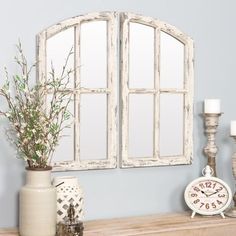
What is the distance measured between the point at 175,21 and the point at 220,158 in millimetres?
695

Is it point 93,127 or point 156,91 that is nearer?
point 93,127

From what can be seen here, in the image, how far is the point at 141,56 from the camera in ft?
8.68

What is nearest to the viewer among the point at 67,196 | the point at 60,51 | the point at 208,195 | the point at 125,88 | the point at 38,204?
the point at 38,204

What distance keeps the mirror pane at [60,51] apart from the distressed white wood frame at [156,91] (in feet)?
0.76

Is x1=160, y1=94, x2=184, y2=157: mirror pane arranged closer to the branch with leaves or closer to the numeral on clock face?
the numeral on clock face

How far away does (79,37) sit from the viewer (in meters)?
2.50

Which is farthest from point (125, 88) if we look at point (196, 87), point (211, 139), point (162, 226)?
point (162, 226)

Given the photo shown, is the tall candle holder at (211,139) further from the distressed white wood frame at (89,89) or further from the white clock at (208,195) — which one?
the distressed white wood frame at (89,89)

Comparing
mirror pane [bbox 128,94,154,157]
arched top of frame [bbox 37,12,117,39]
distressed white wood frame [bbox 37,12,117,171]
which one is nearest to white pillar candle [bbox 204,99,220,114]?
mirror pane [bbox 128,94,154,157]

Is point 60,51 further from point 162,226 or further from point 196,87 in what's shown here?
point 162,226

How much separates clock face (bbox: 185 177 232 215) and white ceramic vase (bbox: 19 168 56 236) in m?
0.71

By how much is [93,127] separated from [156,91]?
343mm

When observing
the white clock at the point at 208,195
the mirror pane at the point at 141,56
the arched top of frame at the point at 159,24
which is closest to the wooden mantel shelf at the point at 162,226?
the white clock at the point at 208,195

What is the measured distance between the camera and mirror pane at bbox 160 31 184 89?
2.70 metres
